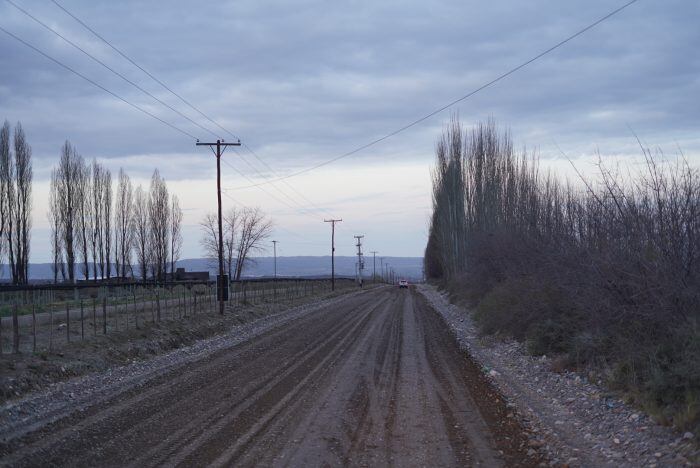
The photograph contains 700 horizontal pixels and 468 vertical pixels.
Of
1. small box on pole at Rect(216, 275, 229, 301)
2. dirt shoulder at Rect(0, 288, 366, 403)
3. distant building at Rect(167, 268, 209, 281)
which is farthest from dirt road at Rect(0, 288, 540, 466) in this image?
distant building at Rect(167, 268, 209, 281)

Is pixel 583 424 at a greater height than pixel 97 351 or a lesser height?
lesser

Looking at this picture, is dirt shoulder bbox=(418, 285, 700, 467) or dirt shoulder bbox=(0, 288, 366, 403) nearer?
dirt shoulder bbox=(418, 285, 700, 467)

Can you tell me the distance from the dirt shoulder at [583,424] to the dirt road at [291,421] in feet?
1.38

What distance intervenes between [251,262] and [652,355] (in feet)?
282

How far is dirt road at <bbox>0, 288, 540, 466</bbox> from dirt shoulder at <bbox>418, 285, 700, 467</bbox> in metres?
0.42

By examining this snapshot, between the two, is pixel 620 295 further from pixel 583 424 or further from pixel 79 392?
pixel 79 392

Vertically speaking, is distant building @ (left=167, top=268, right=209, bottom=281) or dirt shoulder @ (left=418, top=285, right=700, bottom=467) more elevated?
distant building @ (left=167, top=268, right=209, bottom=281)

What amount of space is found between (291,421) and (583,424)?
14.2ft

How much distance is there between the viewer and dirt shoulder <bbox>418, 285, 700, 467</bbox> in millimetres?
7551

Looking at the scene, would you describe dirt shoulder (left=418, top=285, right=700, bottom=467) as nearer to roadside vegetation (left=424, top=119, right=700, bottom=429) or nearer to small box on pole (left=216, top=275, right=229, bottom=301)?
roadside vegetation (left=424, top=119, right=700, bottom=429)

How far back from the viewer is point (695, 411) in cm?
777

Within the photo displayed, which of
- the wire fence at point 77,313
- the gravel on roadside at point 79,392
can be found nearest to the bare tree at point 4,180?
the wire fence at point 77,313

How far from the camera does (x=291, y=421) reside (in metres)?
9.99

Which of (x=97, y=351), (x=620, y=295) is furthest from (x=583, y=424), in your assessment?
(x=97, y=351)
